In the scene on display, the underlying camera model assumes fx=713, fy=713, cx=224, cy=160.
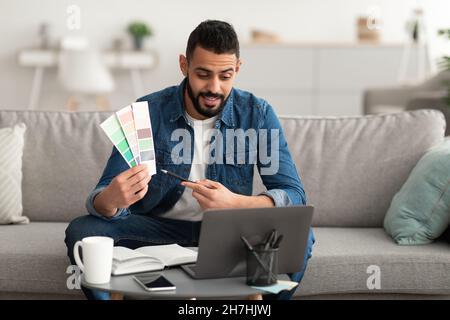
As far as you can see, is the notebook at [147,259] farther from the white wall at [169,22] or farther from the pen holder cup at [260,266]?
the white wall at [169,22]

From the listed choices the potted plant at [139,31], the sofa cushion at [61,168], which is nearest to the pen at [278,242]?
the sofa cushion at [61,168]

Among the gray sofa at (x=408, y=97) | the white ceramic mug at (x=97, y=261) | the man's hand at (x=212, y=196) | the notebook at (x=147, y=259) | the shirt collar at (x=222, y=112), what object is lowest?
the gray sofa at (x=408, y=97)

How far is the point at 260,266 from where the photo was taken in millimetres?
1547

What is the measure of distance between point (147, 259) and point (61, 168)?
108cm

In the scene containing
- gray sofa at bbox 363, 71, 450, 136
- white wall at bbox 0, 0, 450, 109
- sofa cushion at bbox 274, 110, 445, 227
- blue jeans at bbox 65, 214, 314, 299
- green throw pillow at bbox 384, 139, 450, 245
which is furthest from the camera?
white wall at bbox 0, 0, 450, 109

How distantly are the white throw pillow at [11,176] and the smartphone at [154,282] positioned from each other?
108 cm

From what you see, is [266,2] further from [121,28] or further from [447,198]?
[447,198]

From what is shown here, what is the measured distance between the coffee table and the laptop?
24mm

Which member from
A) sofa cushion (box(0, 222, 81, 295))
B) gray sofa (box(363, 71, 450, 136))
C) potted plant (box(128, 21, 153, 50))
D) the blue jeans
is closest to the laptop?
the blue jeans

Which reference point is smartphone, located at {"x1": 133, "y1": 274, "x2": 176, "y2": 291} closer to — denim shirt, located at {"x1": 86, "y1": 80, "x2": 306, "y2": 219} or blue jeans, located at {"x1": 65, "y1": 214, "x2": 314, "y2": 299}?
blue jeans, located at {"x1": 65, "y1": 214, "x2": 314, "y2": 299}

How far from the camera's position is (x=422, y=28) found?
6535 mm

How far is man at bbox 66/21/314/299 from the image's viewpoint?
1987 mm

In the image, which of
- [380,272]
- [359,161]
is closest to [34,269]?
[380,272]

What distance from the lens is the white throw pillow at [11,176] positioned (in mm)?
2506
